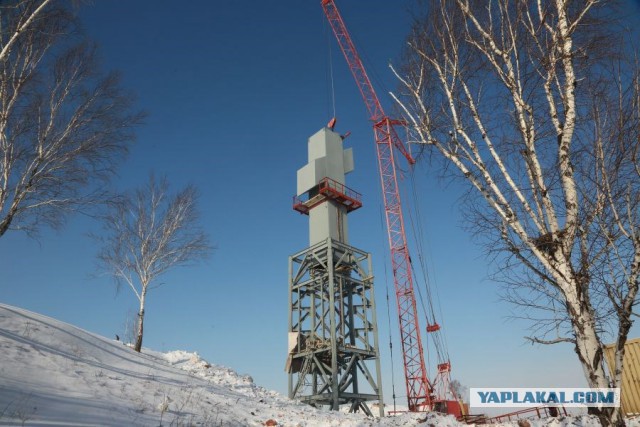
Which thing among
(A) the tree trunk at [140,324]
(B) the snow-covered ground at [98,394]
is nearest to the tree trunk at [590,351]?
(B) the snow-covered ground at [98,394]

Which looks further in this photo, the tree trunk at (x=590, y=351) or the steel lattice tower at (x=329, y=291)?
the steel lattice tower at (x=329, y=291)

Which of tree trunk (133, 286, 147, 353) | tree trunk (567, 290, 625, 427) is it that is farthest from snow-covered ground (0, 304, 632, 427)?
tree trunk (567, 290, 625, 427)

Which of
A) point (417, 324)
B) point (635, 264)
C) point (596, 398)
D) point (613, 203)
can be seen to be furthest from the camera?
point (417, 324)

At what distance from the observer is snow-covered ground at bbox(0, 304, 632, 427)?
709 cm

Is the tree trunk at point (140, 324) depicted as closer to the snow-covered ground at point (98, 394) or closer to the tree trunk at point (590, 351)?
the snow-covered ground at point (98, 394)

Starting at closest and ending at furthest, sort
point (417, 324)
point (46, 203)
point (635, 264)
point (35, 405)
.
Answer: point (635, 264), point (35, 405), point (46, 203), point (417, 324)

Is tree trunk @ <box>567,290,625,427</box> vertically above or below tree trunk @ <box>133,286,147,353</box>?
below

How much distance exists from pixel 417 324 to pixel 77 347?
32.6 meters

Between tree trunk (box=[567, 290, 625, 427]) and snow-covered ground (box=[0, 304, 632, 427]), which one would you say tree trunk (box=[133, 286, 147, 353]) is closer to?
snow-covered ground (box=[0, 304, 632, 427])

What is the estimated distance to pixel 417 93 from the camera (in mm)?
8672

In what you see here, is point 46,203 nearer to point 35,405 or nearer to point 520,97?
point 35,405

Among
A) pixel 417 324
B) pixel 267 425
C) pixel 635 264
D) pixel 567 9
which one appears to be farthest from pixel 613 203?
pixel 417 324

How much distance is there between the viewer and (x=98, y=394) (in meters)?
8.63

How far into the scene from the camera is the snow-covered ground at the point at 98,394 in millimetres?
7088
